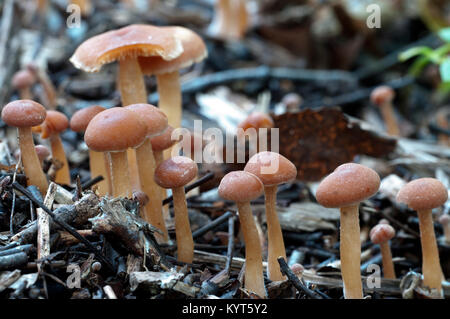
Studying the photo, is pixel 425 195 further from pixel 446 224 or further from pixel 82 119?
pixel 82 119

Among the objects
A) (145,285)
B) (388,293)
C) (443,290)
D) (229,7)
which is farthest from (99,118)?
(229,7)

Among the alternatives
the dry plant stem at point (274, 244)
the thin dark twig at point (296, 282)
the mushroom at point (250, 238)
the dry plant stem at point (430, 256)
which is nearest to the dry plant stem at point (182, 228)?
the mushroom at point (250, 238)

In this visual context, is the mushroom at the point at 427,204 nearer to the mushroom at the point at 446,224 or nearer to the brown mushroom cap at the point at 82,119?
the mushroom at the point at 446,224

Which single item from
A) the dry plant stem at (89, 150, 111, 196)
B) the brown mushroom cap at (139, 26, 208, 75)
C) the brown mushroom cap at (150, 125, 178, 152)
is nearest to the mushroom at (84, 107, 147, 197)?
the brown mushroom cap at (150, 125, 178, 152)

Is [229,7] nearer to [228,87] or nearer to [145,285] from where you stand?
[228,87]

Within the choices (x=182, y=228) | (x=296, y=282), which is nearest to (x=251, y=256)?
(x=296, y=282)
